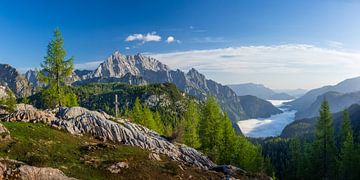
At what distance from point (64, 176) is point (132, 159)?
1173 centimetres

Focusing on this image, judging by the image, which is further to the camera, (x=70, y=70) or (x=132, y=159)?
(x=70, y=70)

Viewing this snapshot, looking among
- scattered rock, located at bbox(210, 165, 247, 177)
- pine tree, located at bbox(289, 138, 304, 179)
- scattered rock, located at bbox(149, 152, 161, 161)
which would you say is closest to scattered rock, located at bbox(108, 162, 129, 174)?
scattered rock, located at bbox(149, 152, 161, 161)

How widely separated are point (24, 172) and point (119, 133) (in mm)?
24372

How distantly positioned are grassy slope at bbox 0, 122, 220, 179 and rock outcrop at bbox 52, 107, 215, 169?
Answer: 2961 millimetres

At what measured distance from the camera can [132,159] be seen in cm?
4078

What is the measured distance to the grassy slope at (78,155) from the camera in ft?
110

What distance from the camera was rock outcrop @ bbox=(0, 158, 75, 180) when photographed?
27.1 meters

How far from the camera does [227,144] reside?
75.6 meters

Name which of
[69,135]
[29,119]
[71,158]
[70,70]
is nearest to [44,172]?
[71,158]

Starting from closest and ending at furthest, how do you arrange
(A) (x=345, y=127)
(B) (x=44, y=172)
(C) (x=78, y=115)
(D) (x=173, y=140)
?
1. (B) (x=44, y=172)
2. (C) (x=78, y=115)
3. (D) (x=173, y=140)
4. (A) (x=345, y=127)

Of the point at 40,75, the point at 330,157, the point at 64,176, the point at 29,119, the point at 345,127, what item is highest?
the point at 40,75

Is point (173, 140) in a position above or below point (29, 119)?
below

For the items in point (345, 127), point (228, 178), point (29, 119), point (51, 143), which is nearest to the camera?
point (51, 143)

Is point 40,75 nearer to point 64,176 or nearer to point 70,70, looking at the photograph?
point 70,70
